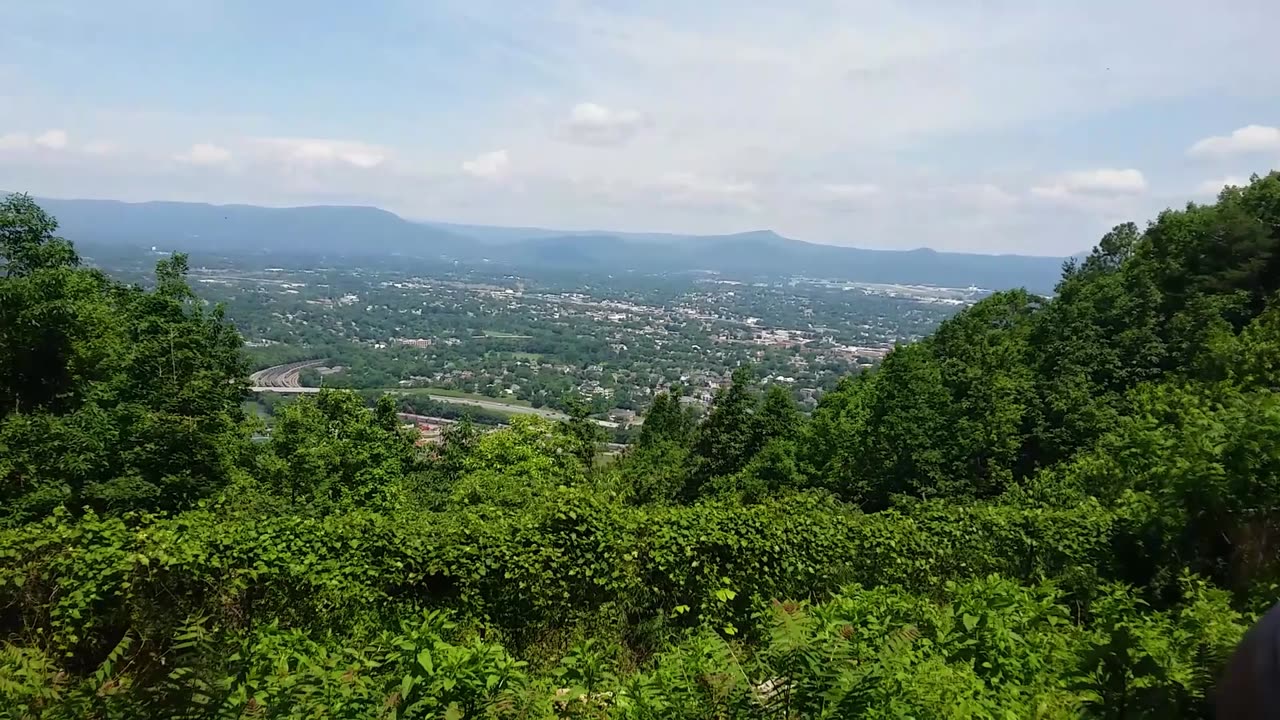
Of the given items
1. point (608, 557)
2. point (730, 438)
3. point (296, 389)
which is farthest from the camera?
point (296, 389)

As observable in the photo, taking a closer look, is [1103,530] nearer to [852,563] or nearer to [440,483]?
[852,563]

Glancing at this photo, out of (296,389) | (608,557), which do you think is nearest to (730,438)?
(608,557)

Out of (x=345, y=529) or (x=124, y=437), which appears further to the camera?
(x=124, y=437)

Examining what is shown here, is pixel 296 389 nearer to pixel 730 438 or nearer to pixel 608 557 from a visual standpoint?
pixel 730 438

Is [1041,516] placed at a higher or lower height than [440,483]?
higher

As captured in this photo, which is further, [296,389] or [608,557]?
[296,389]

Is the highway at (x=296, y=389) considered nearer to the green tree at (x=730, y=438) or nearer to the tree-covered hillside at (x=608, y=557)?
the green tree at (x=730, y=438)

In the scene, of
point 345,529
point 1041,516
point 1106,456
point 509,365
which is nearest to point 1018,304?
point 1106,456

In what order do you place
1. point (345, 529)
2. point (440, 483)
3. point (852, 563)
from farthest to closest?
1. point (440, 483)
2. point (852, 563)
3. point (345, 529)

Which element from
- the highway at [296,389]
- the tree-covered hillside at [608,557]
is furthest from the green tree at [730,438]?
the highway at [296,389]
